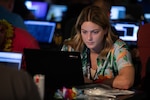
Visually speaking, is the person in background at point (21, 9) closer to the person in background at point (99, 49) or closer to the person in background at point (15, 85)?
the person in background at point (99, 49)

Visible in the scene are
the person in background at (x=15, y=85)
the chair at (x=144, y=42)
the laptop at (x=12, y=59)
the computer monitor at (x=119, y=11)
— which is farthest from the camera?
the computer monitor at (x=119, y=11)

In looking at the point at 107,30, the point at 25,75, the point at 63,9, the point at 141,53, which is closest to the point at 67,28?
the point at 141,53

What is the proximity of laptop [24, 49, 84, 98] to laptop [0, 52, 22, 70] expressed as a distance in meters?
0.08

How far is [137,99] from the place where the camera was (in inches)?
106

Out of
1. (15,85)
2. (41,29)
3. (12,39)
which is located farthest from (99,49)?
(41,29)

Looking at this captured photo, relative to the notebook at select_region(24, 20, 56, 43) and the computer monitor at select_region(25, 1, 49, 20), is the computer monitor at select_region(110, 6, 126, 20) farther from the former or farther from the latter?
the notebook at select_region(24, 20, 56, 43)

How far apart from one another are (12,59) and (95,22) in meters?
0.82

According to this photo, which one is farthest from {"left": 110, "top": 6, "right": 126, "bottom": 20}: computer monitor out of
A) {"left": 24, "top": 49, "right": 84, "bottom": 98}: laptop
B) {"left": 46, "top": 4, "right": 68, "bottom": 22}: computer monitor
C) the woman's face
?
{"left": 24, "top": 49, "right": 84, "bottom": 98}: laptop

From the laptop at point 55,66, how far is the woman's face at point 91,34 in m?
0.51

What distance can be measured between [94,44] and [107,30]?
18 centimetres

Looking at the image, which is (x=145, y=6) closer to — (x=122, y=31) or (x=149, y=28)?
(x=122, y=31)

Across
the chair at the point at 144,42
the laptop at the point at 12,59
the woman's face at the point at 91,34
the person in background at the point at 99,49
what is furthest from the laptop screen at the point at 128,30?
the laptop at the point at 12,59

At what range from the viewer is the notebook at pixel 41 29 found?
21.0ft

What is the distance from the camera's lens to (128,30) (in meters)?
6.18
